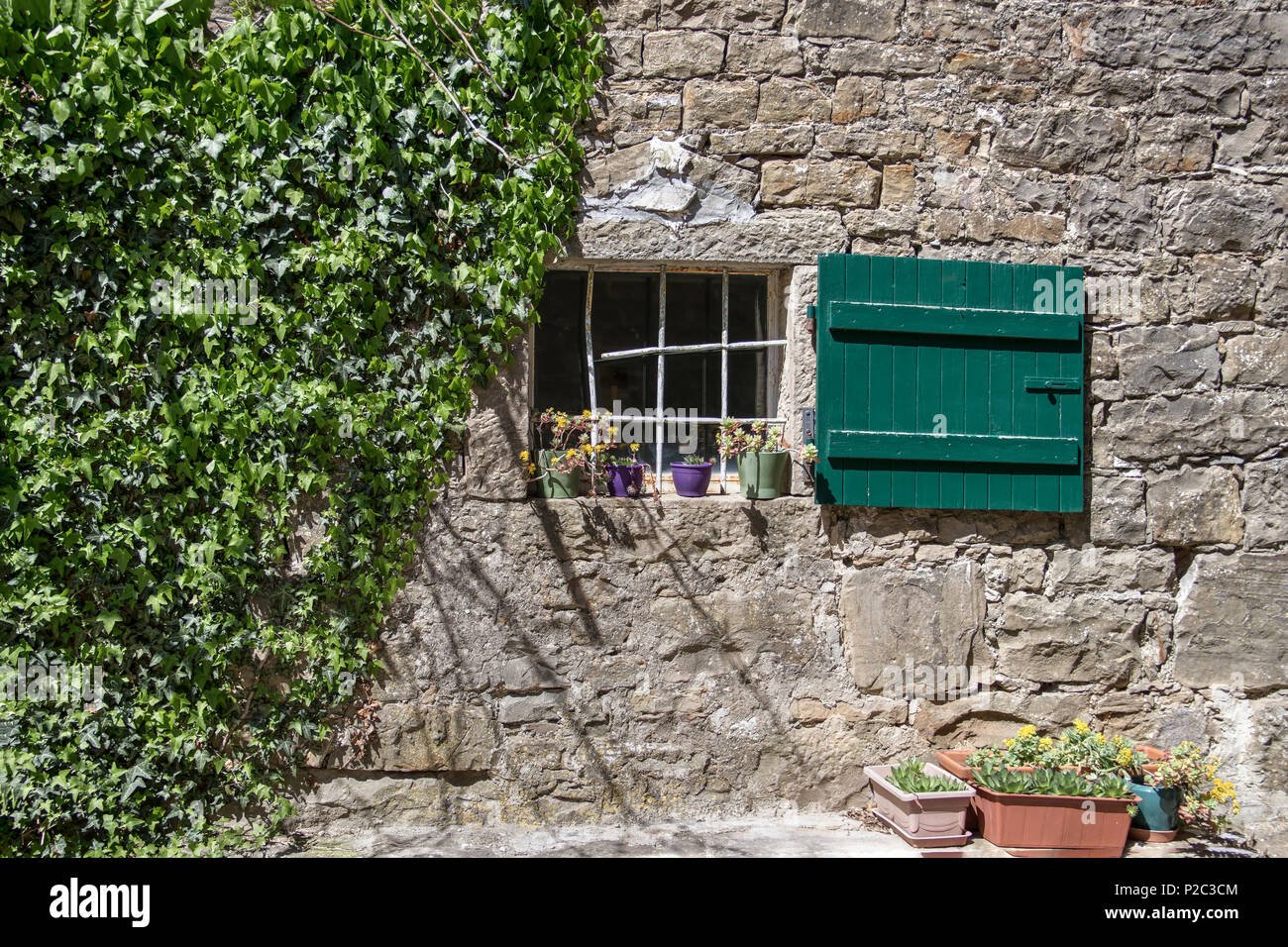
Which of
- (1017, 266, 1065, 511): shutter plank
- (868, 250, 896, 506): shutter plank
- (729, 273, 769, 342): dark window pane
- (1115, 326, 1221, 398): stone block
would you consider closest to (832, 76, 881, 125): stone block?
(868, 250, 896, 506): shutter plank

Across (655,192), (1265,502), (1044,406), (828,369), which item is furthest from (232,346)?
(1265,502)

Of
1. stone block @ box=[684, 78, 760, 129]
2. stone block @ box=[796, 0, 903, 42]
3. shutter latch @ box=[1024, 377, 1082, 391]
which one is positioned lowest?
shutter latch @ box=[1024, 377, 1082, 391]

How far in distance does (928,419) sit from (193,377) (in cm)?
266

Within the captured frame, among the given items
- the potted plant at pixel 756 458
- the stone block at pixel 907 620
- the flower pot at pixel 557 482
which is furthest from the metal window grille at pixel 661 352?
the stone block at pixel 907 620

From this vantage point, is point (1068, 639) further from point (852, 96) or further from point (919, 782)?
point (852, 96)

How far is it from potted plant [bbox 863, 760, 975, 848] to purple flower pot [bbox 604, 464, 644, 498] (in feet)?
4.57

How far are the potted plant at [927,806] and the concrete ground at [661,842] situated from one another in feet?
0.16

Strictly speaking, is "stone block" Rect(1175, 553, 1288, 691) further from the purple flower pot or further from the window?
the window

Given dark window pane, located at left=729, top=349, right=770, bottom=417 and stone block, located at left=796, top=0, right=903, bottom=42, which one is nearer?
stone block, located at left=796, top=0, right=903, bottom=42

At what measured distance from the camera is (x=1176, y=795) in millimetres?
3447

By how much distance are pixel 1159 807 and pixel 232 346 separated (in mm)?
3672

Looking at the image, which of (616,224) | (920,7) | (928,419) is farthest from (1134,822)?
(920,7)

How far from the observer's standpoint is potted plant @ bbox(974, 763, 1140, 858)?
3.28 m

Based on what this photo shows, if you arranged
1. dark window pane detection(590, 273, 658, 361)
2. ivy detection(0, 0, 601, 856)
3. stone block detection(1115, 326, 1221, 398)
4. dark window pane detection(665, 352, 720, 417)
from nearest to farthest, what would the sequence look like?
ivy detection(0, 0, 601, 856) → stone block detection(1115, 326, 1221, 398) → dark window pane detection(590, 273, 658, 361) → dark window pane detection(665, 352, 720, 417)
